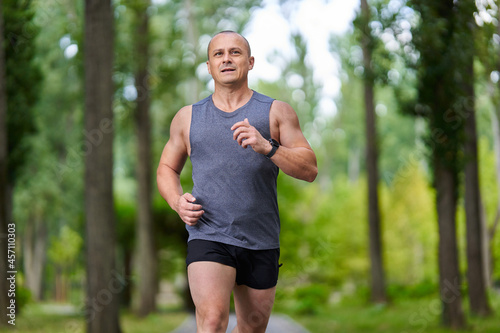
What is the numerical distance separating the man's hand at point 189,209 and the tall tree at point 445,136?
360 inches

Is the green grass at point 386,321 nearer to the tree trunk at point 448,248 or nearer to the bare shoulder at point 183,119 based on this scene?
the tree trunk at point 448,248

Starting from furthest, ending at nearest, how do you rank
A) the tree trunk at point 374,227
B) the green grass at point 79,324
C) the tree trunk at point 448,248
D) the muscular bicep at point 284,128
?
the tree trunk at point 374,227, the green grass at point 79,324, the tree trunk at point 448,248, the muscular bicep at point 284,128

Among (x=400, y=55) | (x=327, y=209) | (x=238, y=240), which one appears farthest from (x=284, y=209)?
(x=238, y=240)

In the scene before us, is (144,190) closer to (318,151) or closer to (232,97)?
(232,97)

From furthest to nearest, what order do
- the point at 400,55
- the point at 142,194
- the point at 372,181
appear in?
the point at 372,181
the point at 142,194
the point at 400,55

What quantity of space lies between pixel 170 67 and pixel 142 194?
4.16 metres

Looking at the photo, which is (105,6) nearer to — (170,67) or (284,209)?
(170,67)

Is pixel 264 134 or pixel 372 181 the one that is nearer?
pixel 264 134

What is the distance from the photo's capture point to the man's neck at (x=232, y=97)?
11.6 feet

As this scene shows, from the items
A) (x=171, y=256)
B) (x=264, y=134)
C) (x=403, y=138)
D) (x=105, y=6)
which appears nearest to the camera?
(x=264, y=134)

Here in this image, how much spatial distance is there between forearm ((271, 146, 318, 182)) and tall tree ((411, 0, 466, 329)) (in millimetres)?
8889

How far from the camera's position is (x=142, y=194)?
20.4m

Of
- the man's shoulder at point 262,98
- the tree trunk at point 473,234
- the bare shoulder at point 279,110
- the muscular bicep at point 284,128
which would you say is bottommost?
the tree trunk at point 473,234

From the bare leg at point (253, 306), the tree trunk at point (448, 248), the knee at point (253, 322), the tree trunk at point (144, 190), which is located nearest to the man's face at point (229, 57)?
the bare leg at point (253, 306)
